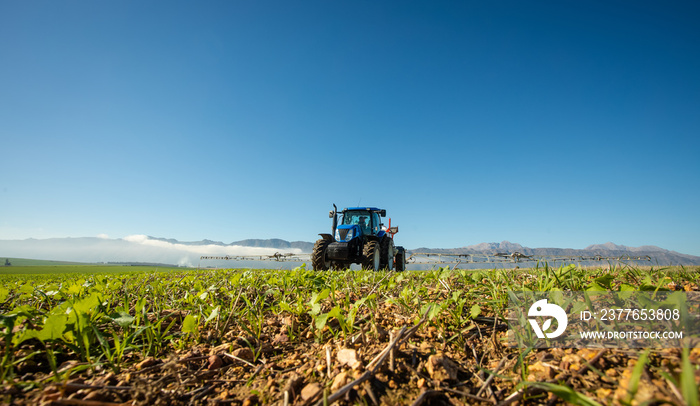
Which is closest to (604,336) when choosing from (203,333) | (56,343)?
(203,333)

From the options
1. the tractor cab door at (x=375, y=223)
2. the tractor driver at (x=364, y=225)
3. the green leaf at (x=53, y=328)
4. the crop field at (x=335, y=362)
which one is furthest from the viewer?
the tractor cab door at (x=375, y=223)

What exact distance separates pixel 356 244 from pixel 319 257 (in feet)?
5.24

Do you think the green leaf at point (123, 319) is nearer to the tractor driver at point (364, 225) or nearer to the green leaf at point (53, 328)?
the green leaf at point (53, 328)

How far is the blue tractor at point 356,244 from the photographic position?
9.75 meters

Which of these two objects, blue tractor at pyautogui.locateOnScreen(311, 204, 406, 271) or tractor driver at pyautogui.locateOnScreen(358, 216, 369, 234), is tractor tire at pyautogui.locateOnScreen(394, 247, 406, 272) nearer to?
blue tractor at pyautogui.locateOnScreen(311, 204, 406, 271)

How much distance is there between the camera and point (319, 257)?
32.6ft

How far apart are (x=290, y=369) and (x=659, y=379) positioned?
165 centimetres

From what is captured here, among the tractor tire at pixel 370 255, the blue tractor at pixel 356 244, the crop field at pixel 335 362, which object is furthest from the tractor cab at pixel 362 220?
the crop field at pixel 335 362

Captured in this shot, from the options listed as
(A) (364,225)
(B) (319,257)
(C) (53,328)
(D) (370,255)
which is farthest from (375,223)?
(C) (53,328)

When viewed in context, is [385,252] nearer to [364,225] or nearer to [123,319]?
[364,225]

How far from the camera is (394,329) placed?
1956 mm

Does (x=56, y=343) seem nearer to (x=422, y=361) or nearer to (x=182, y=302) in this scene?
(x=182, y=302)

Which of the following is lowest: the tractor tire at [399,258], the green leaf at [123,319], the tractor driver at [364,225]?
the tractor tire at [399,258]

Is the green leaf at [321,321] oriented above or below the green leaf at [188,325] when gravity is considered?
above
